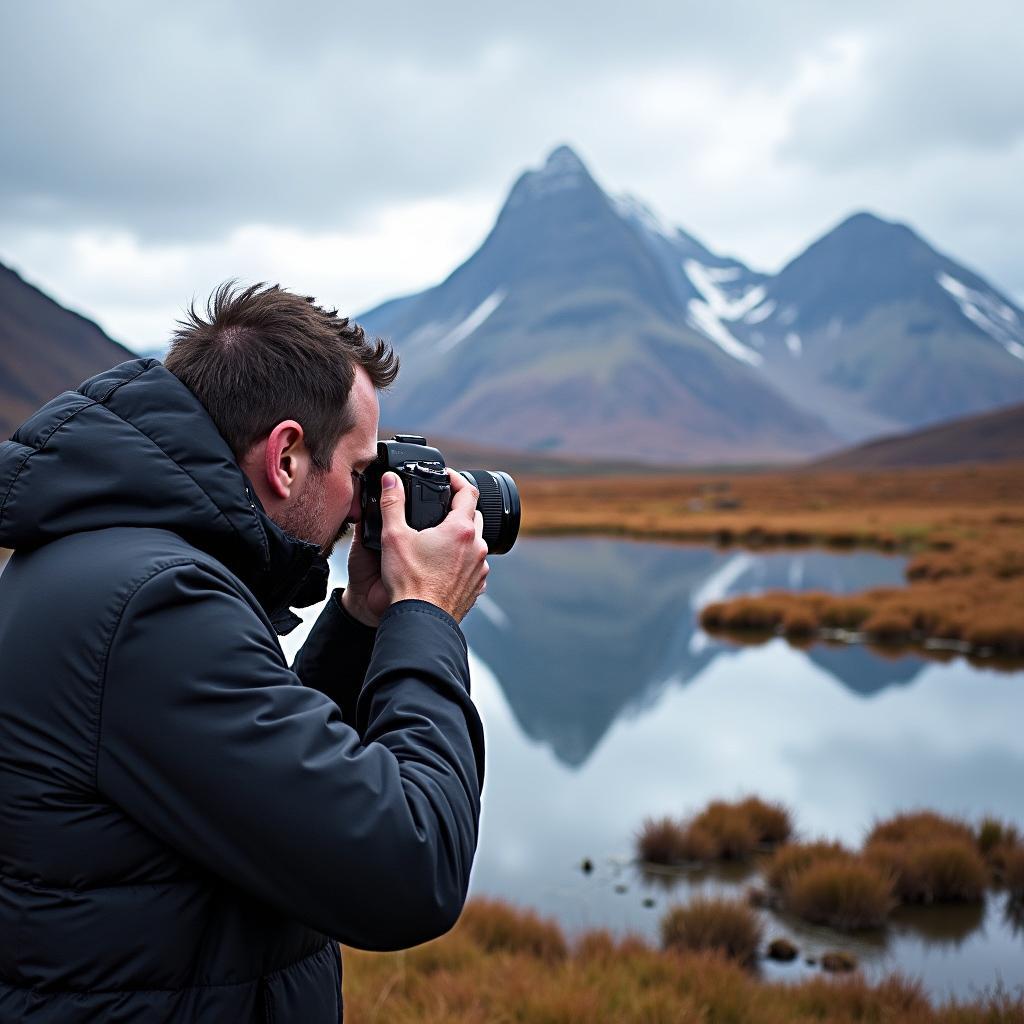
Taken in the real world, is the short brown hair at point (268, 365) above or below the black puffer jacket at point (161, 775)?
above

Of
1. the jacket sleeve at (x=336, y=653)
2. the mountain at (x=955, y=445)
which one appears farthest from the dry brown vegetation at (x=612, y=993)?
the mountain at (x=955, y=445)

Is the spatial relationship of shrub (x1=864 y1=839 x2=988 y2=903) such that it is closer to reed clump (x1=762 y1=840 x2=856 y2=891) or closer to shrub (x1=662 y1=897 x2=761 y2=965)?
reed clump (x1=762 y1=840 x2=856 y2=891)

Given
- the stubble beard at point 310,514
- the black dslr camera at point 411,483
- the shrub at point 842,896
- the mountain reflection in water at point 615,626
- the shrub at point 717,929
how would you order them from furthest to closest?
the mountain reflection in water at point 615,626 → the shrub at point 842,896 → the shrub at point 717,929 → the black dslr camera at point 411,483 → the stubble beard at point 310,514

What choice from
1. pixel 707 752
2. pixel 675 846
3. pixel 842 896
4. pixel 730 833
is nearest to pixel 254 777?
pixel 842 896

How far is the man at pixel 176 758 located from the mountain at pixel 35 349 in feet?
207

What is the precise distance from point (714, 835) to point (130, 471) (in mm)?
5279

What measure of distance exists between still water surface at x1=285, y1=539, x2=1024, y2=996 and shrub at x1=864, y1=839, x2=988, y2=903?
0.12m

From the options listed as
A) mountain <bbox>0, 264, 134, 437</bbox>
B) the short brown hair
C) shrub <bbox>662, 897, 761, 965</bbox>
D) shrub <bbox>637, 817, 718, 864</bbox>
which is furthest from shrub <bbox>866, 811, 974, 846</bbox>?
mountain <bbox>0, 264, 134, 437</bbox>

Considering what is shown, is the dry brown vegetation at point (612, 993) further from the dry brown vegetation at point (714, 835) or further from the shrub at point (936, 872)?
the dry brown vegetation at point (714, 835)

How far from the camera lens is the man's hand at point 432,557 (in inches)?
62.4

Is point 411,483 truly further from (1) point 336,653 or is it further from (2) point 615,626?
(2) point 615,626

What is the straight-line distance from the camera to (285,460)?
5.15ft

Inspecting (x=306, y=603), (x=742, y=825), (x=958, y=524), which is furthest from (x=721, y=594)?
(x=306, y=603)

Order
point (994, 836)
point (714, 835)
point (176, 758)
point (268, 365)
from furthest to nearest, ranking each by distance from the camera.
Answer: point (714, 835) → point (994, 836) → point (268, 365) → point (176, 758)
